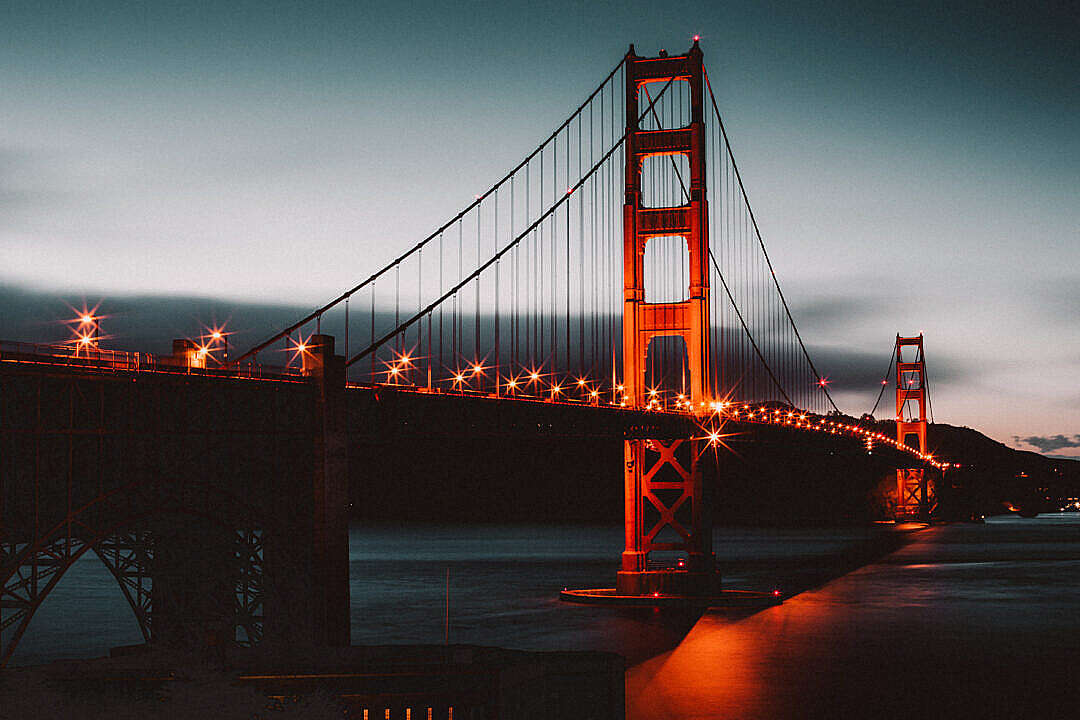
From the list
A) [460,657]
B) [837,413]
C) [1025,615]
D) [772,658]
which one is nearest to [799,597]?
[1025,615]

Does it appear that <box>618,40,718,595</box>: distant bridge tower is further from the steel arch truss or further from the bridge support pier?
the steel arch truss

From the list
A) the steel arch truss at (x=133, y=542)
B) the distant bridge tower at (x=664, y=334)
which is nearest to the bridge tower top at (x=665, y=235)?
the distant bridge tower at (x=664, y=334)

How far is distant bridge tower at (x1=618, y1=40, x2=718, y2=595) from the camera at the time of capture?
58.6 m

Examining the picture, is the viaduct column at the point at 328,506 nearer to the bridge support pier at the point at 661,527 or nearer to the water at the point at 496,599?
the water at the point at 496,599

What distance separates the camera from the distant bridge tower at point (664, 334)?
58.6 meters

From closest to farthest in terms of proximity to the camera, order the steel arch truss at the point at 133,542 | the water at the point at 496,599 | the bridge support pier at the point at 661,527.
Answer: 1. the steel arch truss at the point at 133,542
2. the water at the point at 496,599
3. the bridge support pier at the point at 661,527

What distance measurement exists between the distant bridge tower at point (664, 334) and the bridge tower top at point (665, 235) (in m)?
0.05

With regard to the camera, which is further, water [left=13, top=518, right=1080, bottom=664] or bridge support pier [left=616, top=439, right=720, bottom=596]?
bridge support pier [left=616, top=439, right=720, bottom=596]

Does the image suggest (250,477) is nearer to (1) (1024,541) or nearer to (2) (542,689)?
(2) (542,689)

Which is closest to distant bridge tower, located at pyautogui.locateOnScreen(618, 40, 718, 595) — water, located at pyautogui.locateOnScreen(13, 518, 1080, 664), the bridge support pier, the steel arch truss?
the bridge support pier

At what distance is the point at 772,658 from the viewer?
45375mm

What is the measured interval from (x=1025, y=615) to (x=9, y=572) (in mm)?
55798

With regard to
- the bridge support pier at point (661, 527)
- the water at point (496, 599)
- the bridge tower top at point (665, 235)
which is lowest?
the water at point (496, 599)

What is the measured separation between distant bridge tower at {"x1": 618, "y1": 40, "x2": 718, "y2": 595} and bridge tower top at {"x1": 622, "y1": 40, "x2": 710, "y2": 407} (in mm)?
47
